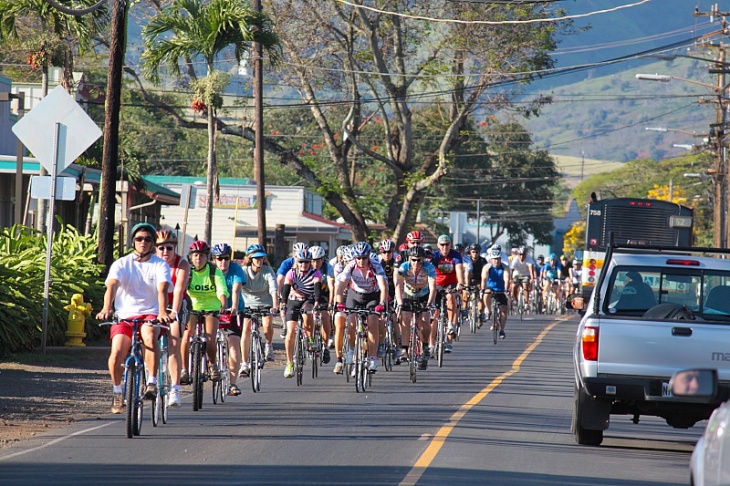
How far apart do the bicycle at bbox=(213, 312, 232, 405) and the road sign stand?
4128 millimetres

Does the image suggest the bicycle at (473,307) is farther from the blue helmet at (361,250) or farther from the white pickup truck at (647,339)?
the white pickup truck at (647,339)

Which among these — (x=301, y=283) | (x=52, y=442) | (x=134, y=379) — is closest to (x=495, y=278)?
(x=301, y=283)

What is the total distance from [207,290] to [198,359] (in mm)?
1122

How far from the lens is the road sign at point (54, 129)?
1766cm

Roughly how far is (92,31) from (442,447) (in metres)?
16.9

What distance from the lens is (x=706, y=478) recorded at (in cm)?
620

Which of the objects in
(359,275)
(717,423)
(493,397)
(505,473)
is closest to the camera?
(717,423)

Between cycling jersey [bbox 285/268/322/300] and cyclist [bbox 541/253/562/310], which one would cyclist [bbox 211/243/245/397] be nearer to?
cycling jersey [bbox 285/268/322/300]

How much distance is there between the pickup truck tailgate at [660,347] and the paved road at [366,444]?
834mm

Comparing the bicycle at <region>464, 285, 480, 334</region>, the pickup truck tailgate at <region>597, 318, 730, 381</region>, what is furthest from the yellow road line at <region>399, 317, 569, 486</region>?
the bicycle at <region>464, 285, 480, 334</region>

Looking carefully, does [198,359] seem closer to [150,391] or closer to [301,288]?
[150,391]

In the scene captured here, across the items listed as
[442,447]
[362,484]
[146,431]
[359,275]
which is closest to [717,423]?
[362,484]

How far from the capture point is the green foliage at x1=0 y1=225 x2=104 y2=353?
60.8 ft

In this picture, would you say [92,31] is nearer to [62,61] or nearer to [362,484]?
[62,61]
